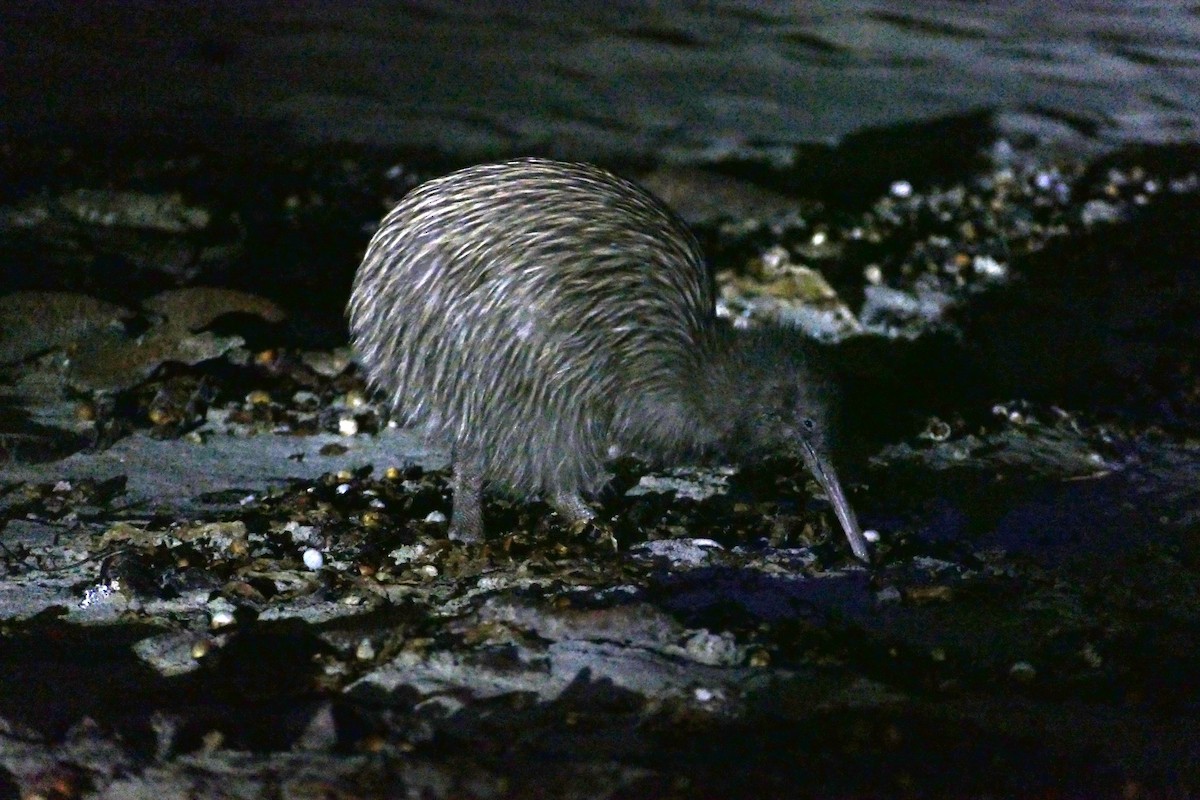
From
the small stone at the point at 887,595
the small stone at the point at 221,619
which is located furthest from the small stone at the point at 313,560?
the small stone at the point at 887,595

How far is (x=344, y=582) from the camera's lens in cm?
433

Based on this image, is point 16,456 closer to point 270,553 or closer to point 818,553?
point 270,553

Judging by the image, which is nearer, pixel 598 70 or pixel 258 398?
pixel 258 398

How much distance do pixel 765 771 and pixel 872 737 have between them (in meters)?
0.32

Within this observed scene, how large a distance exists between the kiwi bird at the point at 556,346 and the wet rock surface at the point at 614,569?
0.32 metres

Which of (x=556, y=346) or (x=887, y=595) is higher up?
(x=556, y=346)

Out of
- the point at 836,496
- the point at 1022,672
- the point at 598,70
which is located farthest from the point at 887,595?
the point at 598,70

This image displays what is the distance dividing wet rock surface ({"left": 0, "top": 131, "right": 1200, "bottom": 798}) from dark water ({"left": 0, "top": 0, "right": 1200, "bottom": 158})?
2.21 meters

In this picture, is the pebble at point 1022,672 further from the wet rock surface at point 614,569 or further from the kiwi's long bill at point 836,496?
the kiwi's long bill at point 836,496

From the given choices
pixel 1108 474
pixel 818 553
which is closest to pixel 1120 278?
pixel 1108 474

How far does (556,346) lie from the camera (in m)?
4.39

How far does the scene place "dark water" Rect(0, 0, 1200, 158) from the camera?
29.9ft

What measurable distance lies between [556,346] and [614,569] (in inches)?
27.6

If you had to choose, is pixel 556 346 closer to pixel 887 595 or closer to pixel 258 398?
pixel 887 595
